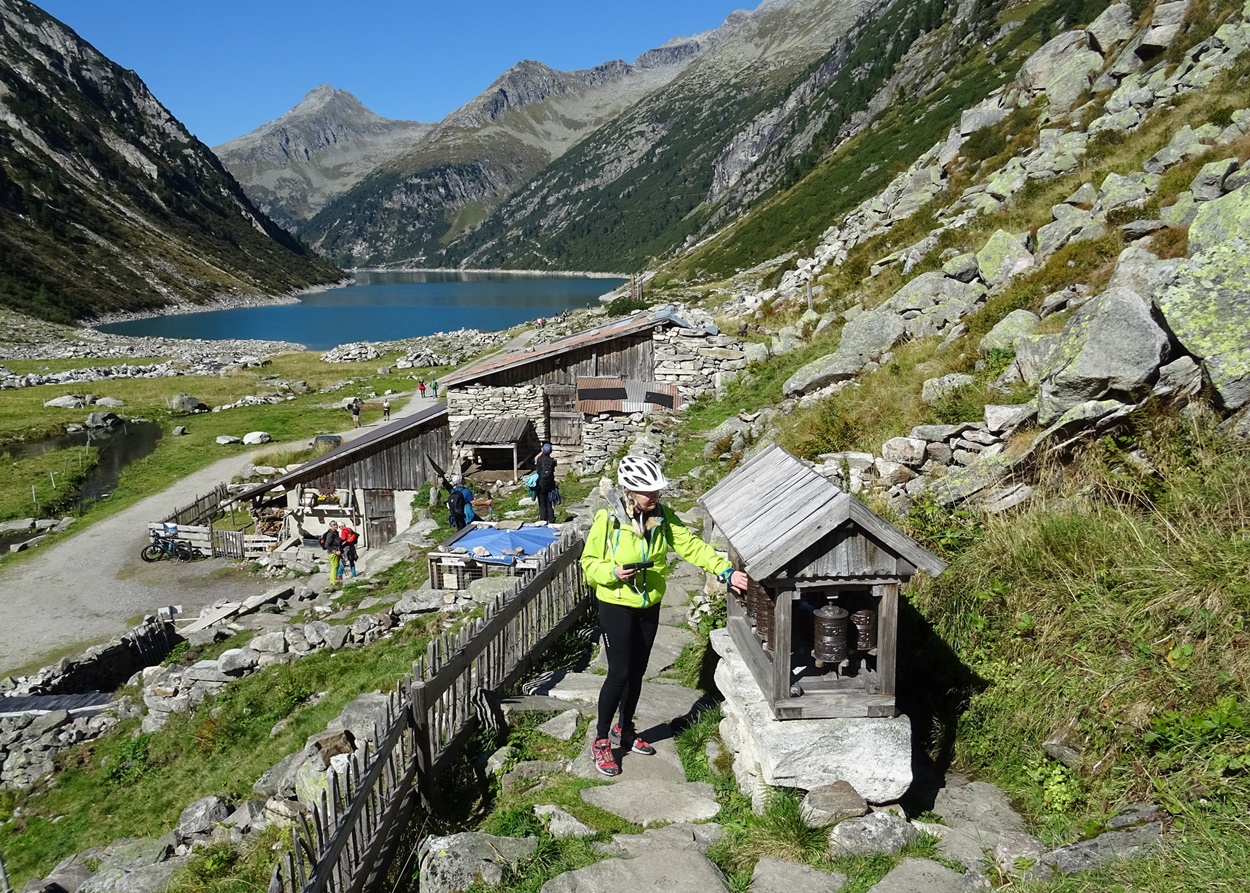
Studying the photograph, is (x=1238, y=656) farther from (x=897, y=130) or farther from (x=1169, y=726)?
(x=897, y=130)

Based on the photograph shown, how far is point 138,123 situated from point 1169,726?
237417 millimetres

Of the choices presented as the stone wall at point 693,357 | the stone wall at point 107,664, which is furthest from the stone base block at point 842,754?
the stone wall at point 693,357

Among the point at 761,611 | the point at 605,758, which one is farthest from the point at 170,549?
the point at 761,611

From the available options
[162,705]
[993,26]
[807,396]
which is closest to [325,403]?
[162,705]

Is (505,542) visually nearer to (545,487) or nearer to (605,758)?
(545,487)

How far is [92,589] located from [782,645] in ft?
85.7

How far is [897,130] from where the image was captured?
70.2 m

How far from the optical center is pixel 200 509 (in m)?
28.5

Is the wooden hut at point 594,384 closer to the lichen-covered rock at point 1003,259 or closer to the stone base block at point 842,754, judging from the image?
the lichen-covered rock at point 1003,259

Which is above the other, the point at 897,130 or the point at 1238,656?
the point at 897,130

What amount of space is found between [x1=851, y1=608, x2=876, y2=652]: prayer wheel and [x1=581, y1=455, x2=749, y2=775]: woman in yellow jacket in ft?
2.79

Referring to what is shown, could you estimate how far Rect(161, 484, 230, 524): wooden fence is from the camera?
27297mm

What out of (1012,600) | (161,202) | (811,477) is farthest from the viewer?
(161,202)

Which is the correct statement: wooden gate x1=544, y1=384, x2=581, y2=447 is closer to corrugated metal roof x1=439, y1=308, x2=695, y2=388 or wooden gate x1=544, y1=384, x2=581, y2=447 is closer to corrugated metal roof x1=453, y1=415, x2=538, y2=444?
corrugated metal roof x1=453, y1=415, x2=538, y2=444
